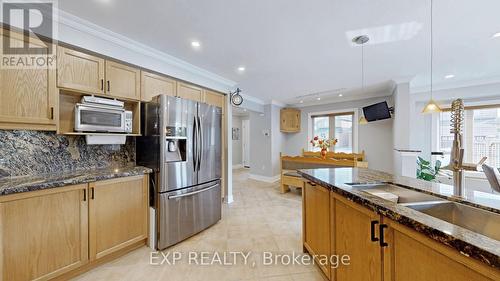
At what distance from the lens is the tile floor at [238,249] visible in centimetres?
186

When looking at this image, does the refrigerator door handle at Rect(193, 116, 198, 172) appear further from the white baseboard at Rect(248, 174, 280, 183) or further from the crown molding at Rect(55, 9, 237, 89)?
the white baseboard at Rect(248, 174, 280, 183)

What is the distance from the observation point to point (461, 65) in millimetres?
3227

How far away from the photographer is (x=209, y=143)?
281cm

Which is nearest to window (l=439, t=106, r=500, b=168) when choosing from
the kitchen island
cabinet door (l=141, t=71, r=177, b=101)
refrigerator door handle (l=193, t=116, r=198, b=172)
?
the kitchen island

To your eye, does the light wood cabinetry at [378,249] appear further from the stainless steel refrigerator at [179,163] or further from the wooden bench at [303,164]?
the wooden bench at [303,164]

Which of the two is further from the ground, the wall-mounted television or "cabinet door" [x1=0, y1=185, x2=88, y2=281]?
the wall-mounted television

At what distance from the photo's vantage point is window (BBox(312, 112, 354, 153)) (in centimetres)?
572

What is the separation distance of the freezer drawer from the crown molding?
5.87ft

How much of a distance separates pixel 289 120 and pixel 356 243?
5.30 metres

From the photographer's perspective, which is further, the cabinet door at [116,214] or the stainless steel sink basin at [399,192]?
the cabinet door at [116,214]

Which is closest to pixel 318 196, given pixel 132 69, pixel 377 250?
pixel 377 250

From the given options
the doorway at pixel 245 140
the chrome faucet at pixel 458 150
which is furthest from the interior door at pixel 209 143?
the doorway at pixel 245 140

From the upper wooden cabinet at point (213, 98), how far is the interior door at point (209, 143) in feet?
1.86

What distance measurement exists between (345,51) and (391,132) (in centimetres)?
336
